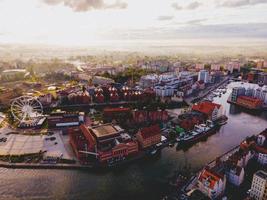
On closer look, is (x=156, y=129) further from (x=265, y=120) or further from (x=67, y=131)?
(x=265, y=120)

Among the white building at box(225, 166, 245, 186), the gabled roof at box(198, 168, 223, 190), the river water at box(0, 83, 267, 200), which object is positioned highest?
the gabled roof at box(198, 168, 223, 190)

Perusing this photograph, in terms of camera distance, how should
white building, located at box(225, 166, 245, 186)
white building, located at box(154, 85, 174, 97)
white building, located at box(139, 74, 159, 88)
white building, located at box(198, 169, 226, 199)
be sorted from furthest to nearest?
1. white building, located at box(139, 74, 159, 88)
2. white building, located at box(154, 85, 174, 97)
3. white building, located at box(225, 166, 245, 186)
4. white building, located at box(198, 169, 226, 199)

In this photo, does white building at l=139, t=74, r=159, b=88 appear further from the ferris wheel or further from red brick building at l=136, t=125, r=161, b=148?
red brick building at l=136, t=125, r=161, b=148

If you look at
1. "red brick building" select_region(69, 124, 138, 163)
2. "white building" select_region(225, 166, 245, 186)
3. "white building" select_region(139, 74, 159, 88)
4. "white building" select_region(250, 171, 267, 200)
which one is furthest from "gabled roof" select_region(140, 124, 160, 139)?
"white building" select_region(139, 74, 159, 88)

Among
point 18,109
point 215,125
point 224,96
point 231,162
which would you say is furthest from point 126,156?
point 224,96

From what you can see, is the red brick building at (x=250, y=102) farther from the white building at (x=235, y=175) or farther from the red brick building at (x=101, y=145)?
the red brick building at (x=101, y=145)

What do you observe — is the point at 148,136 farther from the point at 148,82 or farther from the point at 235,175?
the point at 148,82
